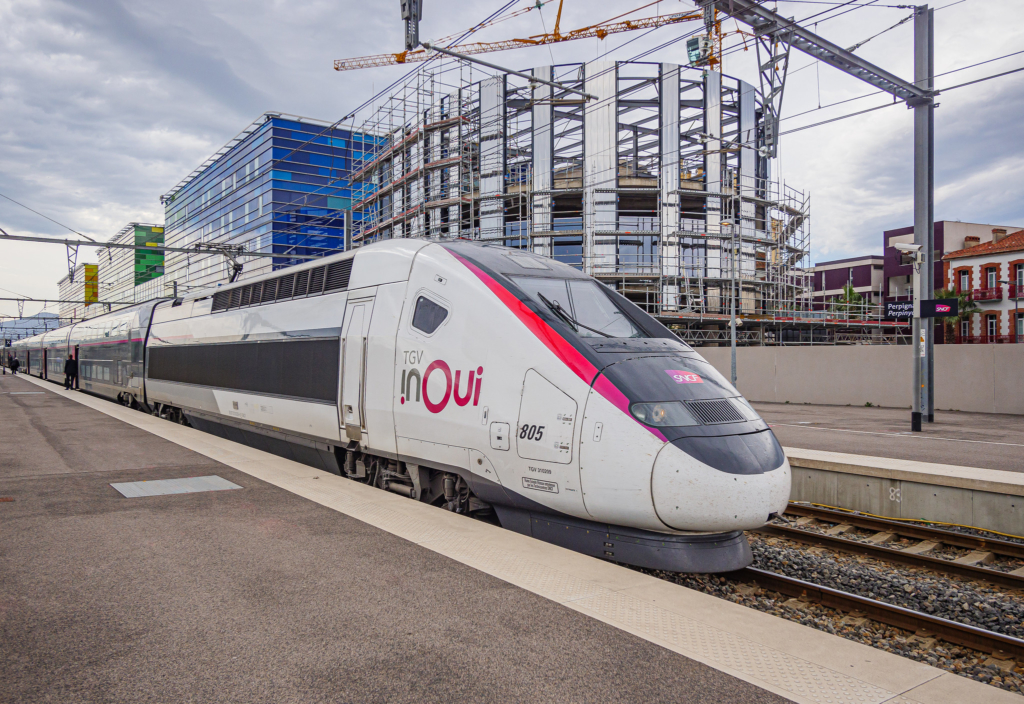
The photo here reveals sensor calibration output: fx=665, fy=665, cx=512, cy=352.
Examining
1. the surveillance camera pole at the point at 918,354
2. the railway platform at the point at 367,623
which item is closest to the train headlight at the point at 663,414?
the railway platform at the point at 367,623

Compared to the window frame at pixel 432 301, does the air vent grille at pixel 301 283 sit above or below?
above

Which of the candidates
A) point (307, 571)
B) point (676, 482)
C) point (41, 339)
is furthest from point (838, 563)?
point (41, 339)

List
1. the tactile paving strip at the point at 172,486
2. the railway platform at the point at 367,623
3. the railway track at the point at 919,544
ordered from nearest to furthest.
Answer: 1. the railway platform at the point at 367,623
2. the railway track at the point at 919,544
3. the tactile paving strip at the point at 172,486

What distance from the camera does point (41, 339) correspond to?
4481 cm

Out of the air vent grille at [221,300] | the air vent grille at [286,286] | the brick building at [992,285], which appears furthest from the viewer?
the brick building at [992,285]

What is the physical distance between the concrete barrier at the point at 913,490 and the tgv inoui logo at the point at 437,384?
21.1 feet

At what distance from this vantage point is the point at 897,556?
7387mm

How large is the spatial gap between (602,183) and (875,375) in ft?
63.4

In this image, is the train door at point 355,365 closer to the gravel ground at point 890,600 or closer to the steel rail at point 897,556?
the gravel ground at point 890,600

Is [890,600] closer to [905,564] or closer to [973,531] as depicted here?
[905,564]

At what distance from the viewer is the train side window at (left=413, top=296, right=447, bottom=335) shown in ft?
23.7

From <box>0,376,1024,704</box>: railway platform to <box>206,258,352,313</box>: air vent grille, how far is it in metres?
3.51

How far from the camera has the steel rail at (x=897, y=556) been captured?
260 inches

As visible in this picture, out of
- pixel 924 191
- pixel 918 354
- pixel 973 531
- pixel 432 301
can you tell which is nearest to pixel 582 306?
pixel 432 301
